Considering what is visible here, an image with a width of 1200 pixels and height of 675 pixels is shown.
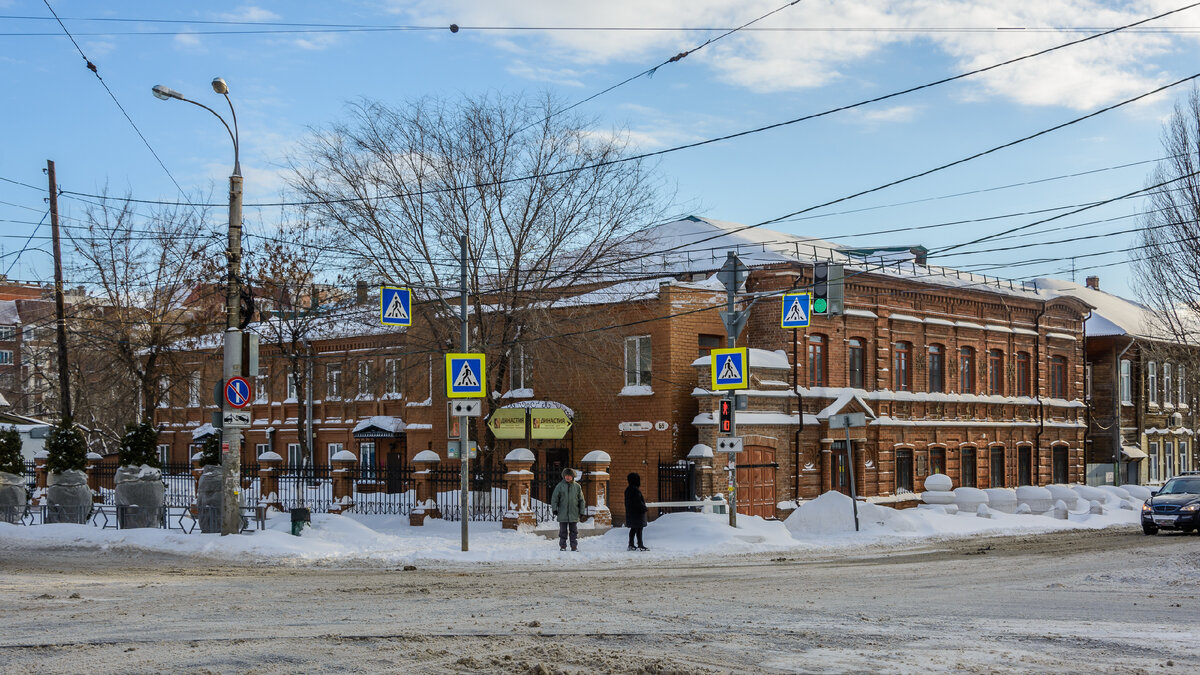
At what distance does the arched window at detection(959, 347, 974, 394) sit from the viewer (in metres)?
38.6

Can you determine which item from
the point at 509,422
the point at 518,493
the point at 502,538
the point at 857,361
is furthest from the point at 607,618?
the point at 857,361

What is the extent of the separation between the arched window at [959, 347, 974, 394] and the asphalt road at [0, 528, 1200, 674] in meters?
18.9

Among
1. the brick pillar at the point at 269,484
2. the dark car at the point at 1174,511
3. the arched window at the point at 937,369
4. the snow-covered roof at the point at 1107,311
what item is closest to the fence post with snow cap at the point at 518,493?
the brick pillar at the point at 269,484

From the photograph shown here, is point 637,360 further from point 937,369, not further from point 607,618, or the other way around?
point 607,618

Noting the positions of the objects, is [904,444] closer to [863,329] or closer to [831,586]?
[863,329]

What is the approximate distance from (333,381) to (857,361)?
20.7 meters

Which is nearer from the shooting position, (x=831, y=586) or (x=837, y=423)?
(x=831, y=586)

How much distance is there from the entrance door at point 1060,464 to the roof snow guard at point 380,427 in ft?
80.3

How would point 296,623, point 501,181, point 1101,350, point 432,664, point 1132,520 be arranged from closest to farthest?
point 432,664, point 296,623, point 501,181, point 1132,520, point 1101,350

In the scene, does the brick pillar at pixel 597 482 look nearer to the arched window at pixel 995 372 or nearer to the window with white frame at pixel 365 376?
the window with white frame at pixel 365 376

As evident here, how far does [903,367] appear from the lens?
36.3m

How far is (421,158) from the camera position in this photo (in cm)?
2930

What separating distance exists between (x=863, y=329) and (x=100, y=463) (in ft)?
79.5

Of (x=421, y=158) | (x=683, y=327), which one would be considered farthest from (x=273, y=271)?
(x=683, y=327)
